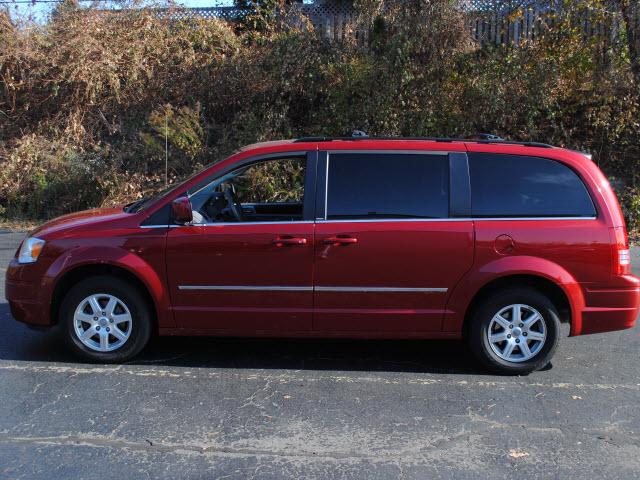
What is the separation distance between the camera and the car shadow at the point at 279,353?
520 centimetres

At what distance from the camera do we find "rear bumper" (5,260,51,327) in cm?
505

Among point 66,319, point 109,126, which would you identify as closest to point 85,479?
point 66,319

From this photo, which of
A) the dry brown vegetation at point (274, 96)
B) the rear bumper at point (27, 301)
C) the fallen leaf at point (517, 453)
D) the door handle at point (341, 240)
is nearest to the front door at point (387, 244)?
the door handle at point (341, 240)

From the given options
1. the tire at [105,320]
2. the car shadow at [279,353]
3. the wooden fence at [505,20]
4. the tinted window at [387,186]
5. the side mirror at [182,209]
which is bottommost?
the car shadow at [279,353]

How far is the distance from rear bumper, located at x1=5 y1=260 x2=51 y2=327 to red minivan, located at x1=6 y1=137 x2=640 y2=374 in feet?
0.04

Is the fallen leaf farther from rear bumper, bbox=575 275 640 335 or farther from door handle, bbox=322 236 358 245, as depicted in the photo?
door handle, bbox=322 236 358 245

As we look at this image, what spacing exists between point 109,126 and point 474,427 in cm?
1222

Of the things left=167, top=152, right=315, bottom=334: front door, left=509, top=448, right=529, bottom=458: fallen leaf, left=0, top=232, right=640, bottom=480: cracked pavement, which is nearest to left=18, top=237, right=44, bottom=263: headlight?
left=0, top=232, right=640, bottom=480: cracked pavement

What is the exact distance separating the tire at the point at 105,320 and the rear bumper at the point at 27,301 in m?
0.15

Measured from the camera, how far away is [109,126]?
14250mm

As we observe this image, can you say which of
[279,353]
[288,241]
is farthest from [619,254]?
[279,353]

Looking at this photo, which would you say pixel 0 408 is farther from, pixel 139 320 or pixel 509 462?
pixel 509 462

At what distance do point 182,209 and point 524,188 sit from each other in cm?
267

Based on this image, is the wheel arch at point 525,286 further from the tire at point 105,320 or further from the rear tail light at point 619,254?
the tire at point 105,320
